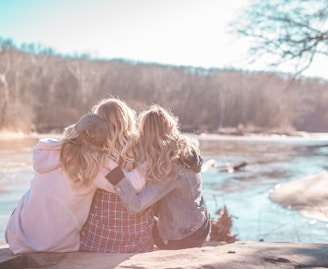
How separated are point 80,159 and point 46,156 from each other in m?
0.23

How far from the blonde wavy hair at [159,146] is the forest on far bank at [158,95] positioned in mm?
37875

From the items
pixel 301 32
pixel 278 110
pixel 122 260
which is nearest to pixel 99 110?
pixel 122 260

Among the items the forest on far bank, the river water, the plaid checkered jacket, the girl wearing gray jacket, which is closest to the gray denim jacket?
→ the girl wearing gray jacket

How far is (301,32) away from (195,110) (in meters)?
46.7

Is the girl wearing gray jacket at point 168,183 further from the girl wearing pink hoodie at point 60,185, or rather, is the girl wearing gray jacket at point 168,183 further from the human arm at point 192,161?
the girl wearing pink hoodie at point 60,185

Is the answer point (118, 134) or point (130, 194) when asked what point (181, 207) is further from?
point (118, 134)

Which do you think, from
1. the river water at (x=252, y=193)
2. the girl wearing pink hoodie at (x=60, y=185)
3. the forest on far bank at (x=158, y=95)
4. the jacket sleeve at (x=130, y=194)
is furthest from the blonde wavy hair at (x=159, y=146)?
the forest on far bank at (x=158, y=95)

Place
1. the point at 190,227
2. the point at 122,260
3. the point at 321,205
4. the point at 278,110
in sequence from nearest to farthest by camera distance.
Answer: the point at 122,260 < the point at 190,227 < the point at 321,205 < the point at 278,110

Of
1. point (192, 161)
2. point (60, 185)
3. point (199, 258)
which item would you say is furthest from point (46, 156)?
point (199, 258)

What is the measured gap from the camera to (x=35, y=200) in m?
2.87

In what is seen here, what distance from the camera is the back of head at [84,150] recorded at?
9.18 feet

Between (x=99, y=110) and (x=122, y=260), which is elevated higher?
(x=99, y=110)

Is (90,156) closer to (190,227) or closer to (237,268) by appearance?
(190,227)

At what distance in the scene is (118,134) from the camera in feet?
9.52
